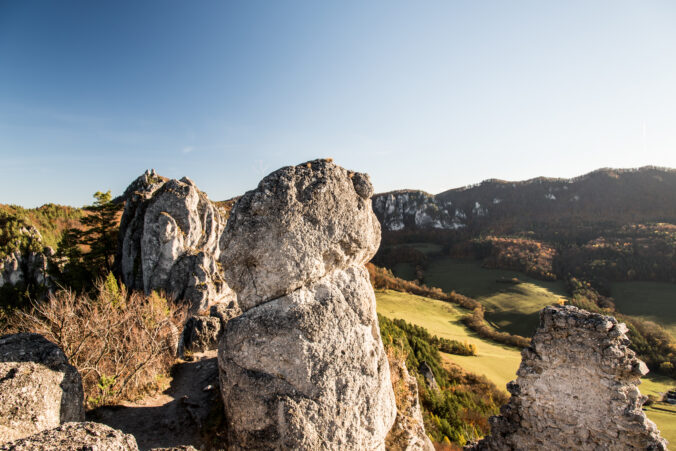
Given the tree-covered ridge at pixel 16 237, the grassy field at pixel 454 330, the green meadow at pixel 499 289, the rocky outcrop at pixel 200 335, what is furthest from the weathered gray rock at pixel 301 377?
the green meadow at pixel 499 289

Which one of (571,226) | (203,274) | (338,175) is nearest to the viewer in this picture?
(338,175)

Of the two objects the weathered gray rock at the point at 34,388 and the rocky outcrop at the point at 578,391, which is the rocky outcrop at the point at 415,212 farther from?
the weathered gray rock at the point at 34,388

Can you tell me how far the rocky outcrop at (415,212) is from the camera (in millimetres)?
140375

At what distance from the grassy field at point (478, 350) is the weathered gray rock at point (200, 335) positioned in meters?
21.9

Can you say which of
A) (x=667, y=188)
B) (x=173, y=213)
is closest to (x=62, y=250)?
(x=173, y=213)

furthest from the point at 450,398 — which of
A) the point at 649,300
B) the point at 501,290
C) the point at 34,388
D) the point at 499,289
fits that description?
the point at 649,300

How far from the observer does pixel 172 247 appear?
27672 millimetres

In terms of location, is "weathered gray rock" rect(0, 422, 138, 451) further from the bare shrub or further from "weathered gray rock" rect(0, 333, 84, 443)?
the bare shrub

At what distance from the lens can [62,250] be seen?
3031 cm

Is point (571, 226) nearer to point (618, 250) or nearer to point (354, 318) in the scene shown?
point (618, 250)

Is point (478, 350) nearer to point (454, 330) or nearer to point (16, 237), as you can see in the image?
point (454, 330)

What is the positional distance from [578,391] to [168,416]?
10.8 metres

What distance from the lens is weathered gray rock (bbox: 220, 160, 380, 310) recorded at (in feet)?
17.8

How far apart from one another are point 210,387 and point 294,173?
29.4 feet
